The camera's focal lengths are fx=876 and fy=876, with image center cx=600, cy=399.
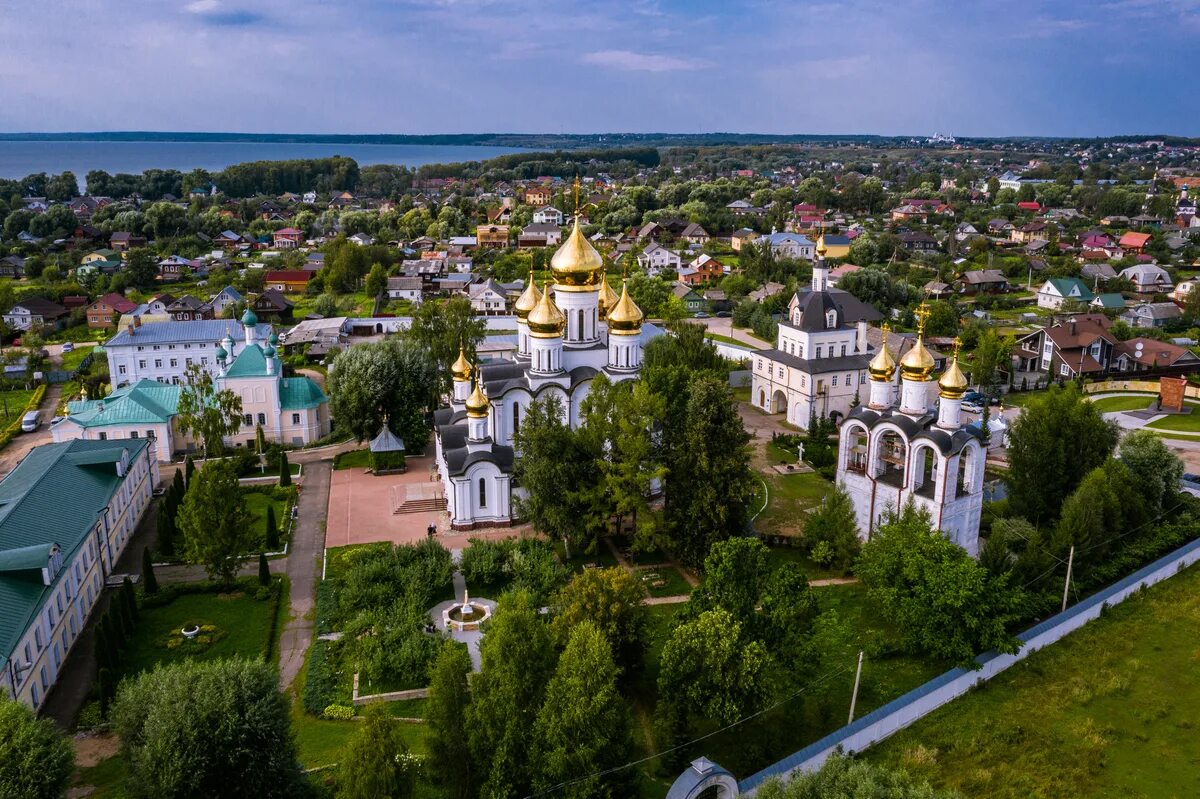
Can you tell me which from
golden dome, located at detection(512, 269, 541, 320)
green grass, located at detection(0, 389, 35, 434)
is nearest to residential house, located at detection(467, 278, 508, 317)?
green grass, located at detection(0, 389, 35, 434)

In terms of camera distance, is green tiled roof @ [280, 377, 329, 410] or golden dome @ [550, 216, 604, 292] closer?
golden dome @ [550, 216, 604, 292]

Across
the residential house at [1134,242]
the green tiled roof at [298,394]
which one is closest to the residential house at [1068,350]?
the green tiled roof at [298,394]

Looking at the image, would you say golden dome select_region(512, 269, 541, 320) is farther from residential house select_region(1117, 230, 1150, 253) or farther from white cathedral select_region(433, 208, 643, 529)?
residential house select_region(1117, 230, 1150, 253)

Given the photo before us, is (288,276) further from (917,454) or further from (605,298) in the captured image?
(917,454)

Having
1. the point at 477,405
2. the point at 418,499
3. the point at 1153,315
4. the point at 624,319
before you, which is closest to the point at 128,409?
the point at 418,499

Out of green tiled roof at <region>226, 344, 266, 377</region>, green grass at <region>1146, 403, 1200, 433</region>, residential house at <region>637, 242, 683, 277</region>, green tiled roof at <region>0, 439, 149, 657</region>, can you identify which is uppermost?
residential house at <region>637, 242, 683, 277</region>

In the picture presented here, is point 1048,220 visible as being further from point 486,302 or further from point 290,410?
point 290,410
